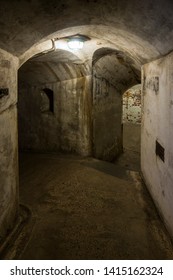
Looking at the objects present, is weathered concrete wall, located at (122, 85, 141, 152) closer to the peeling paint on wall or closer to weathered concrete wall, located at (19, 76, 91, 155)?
the peeling paint on wall

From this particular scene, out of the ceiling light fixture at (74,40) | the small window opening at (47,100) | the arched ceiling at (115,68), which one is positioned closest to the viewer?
the ceiling light fixture at (74,40)

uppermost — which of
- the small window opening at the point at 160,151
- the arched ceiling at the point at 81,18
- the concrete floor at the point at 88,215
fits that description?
the arched ceiling at the point at 81,18

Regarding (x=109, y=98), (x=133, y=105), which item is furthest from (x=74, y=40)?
(x=133, y=105)

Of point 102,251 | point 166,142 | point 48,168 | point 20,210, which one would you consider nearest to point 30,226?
point 20,210

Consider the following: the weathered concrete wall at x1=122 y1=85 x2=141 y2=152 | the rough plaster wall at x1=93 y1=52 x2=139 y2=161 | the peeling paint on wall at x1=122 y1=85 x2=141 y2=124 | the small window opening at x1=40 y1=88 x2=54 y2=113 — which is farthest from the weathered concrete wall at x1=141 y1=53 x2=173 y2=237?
the peeling paint on wall at x1=122 y1=85 x2=141 y2=124

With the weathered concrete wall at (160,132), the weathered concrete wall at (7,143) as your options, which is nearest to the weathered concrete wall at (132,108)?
the weathered concrete wall at (160,132)

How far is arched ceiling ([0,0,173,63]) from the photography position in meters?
2.46

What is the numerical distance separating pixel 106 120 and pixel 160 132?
4385 mm

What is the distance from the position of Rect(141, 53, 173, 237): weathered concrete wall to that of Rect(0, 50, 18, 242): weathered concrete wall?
78.2 inches

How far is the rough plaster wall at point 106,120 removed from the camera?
25.2 ft

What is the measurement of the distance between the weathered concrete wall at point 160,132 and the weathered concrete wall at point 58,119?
2365 millimetres

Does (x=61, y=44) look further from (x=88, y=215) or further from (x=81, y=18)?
(x=88, y=215)

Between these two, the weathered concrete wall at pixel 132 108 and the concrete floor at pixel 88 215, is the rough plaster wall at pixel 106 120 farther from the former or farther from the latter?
the weathered concrete wall at pixel 132 108

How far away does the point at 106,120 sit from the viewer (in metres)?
8.41
